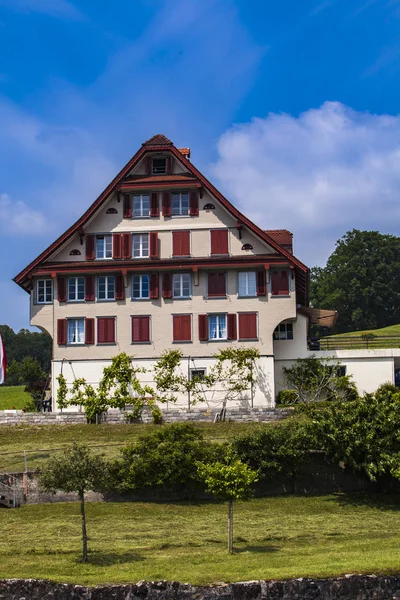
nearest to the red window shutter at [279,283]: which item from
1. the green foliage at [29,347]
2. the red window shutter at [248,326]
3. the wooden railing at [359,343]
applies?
the red window shutter at [248,326]

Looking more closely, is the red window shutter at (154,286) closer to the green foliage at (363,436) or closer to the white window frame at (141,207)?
the white window frame at (141,207)

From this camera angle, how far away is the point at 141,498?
34188mm

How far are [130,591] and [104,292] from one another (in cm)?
3658

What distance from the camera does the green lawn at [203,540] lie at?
2239 cm

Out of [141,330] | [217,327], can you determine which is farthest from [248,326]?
[141,330]

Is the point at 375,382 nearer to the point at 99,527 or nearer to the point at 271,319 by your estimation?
the point at 271,319

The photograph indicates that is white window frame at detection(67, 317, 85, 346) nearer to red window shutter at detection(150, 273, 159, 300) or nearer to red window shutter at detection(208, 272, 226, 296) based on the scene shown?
red window shutter at detection(150, 273, 159, 300)

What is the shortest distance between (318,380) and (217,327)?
7.37 meters

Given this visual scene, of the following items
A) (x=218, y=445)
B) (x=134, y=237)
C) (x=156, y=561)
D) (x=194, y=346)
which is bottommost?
(x=156, y=561)

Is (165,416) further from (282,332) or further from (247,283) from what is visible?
(282,332)

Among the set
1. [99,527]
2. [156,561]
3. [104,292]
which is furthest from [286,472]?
[104,292]

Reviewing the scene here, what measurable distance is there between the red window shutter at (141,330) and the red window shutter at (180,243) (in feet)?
15.9

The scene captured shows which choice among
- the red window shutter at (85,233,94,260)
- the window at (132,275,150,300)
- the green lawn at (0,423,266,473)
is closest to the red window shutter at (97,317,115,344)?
the window at (132,275,150,300)

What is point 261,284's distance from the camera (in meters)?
54.8
